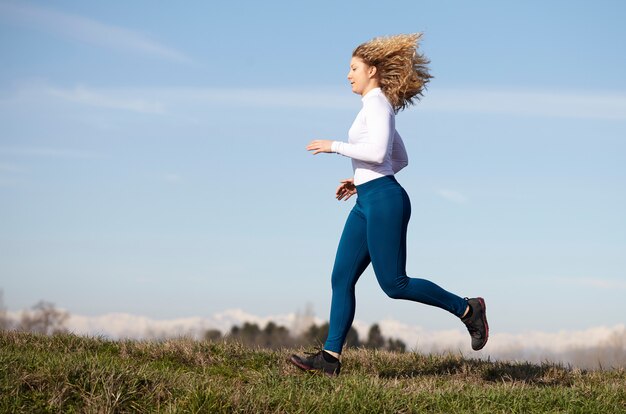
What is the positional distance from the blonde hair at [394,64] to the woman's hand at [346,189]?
79 cm

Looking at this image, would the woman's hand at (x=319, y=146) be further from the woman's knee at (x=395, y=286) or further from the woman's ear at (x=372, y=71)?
the woman's knee at (x=395, y=286)

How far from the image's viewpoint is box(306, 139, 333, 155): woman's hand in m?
6.72

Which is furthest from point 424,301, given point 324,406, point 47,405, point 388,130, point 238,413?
point 47,405

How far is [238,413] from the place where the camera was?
5.28 m

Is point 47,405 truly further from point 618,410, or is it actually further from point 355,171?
point 618,410

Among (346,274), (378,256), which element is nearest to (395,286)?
(378,256)

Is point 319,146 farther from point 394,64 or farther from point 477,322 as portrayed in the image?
point 477,322

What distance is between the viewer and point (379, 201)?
686 cm

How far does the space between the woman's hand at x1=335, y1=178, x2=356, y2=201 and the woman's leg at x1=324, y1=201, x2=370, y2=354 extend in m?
0.41

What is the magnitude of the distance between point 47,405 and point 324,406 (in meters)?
1.78

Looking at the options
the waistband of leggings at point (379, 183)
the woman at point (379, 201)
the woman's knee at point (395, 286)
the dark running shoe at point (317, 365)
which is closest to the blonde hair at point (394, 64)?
the woman at point (379, 201)

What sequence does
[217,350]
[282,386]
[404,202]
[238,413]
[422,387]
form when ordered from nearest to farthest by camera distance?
[238,413] < [282,386] < [422,387] < [404,202] < [217,350]

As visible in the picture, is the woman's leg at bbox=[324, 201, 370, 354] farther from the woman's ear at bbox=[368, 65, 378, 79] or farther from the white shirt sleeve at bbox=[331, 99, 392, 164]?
the woman's ear at bbox=[368, 65, 378, 79]

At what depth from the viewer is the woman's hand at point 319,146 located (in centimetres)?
672
